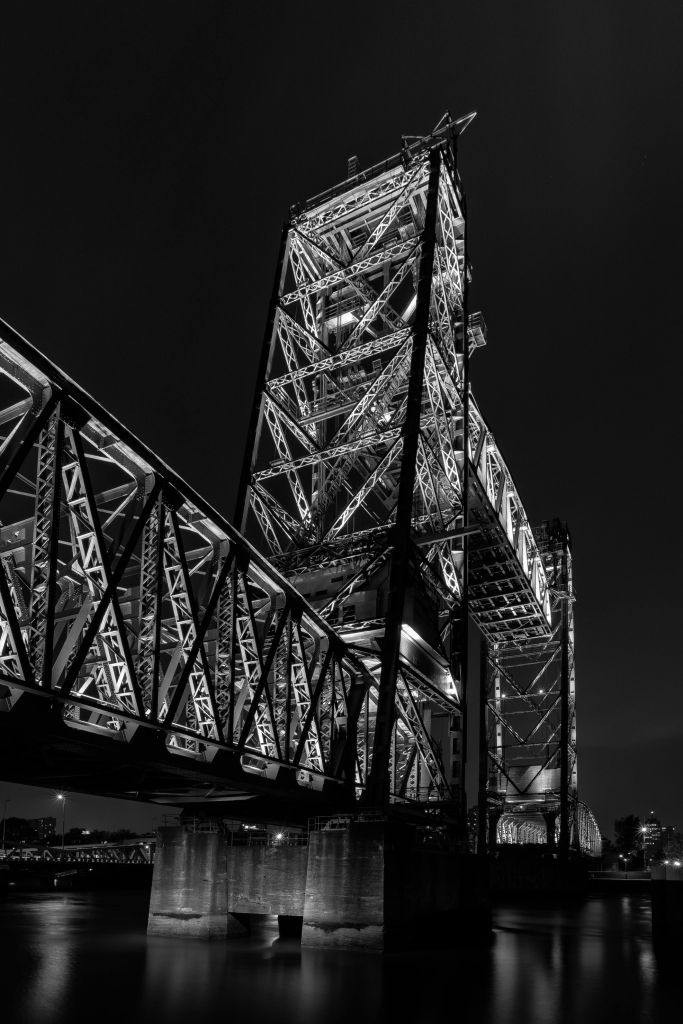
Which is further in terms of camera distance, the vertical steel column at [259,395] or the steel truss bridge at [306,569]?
the vertical steel column at [259,395]

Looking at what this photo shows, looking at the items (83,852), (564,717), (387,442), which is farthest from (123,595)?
A: (83,852)

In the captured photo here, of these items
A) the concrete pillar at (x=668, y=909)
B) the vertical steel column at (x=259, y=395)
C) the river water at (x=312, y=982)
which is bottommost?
the river water at (x=312, y=982)

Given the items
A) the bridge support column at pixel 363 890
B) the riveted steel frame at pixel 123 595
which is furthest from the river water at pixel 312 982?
the riveted steel frame at pixel 123 595

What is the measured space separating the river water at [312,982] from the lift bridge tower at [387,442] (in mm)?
6324

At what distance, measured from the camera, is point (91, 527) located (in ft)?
52.8

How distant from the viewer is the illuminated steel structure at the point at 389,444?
33.3 m

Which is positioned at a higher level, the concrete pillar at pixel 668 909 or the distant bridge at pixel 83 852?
the concrete pillar at pixel 668 909

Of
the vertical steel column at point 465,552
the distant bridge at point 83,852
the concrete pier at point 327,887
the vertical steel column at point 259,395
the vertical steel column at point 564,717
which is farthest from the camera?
the distant bridge at point 83,852

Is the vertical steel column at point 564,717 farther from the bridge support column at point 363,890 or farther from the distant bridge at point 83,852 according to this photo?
the bridge support column at point 363,890

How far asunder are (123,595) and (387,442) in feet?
59.6

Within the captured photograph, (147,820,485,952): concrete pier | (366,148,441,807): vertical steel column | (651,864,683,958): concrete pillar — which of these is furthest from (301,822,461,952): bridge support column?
(651,864,683,958): concrete pillar

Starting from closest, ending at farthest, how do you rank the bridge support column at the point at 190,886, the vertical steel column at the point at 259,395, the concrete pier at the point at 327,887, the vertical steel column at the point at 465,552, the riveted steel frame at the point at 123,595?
the riveted steel frame at the point at 123,595, the concrete pier at the point at 327,887, the bridge support column at the point at 190,886, the vertical steel column at the point at 465,552, the vertical steel column at the point at 259,395

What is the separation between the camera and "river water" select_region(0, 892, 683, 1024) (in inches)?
687

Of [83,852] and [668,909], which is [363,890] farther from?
[83,852]
